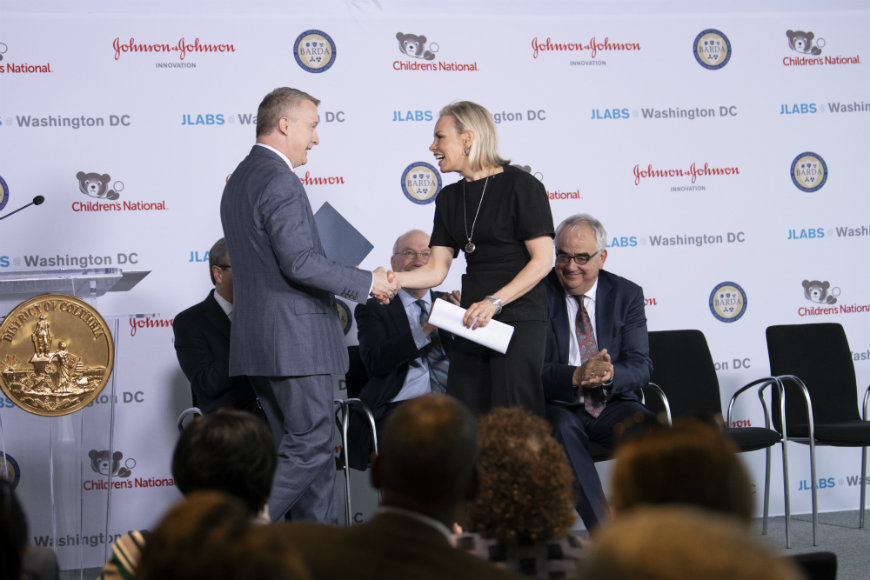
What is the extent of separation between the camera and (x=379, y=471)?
5.34 ft

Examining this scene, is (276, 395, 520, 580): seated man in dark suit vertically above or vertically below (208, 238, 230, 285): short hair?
below

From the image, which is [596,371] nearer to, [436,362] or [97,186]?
[436,362]

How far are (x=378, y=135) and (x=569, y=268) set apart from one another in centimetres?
154

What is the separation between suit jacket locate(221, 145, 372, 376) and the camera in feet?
11.1

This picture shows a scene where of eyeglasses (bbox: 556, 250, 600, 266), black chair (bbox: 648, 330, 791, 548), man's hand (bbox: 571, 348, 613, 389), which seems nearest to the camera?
man's hand (bbox: 571, 348, 613, 389)

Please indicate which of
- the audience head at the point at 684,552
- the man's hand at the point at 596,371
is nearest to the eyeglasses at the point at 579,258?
the man's hand at the point at 596,371

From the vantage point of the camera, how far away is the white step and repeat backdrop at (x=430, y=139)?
15.9ft

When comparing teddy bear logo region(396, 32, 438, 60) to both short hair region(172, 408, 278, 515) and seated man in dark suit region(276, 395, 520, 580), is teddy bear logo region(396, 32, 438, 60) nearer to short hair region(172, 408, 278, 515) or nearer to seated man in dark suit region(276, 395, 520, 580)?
short hair region(172, 408, 278, 515)

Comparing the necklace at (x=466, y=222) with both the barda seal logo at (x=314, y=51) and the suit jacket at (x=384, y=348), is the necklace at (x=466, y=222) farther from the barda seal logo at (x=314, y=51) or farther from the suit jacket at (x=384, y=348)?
the barda seal logo at (x=314, y=51)

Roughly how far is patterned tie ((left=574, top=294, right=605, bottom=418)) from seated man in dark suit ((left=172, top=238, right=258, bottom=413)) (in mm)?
1501

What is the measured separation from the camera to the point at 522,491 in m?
1.71

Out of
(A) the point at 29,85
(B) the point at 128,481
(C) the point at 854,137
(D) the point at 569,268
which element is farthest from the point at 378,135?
(C) the point at 854,137

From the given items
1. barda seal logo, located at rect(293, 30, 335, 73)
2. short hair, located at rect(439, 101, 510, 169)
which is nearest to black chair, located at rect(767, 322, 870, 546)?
short hair, located at rect(439, 101, 510, 169)

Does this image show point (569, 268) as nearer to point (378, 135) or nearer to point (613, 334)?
point (613, 334)
